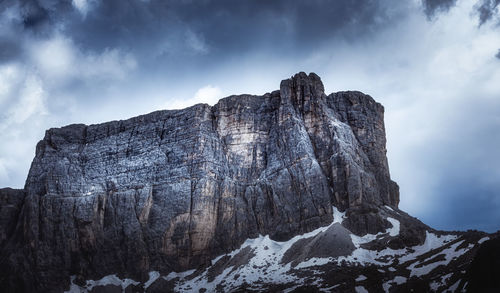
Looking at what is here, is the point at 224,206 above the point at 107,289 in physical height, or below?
above

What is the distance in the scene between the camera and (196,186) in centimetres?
10412

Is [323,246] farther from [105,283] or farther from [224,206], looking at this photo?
[105,283]

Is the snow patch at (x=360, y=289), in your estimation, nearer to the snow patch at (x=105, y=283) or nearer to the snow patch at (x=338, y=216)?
the snow patch at (x=338, y=216)

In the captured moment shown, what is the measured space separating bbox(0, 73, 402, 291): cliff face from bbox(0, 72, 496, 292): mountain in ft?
0.97

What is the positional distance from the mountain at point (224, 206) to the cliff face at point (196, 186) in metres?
0.29

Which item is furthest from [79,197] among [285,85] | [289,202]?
[285,85]

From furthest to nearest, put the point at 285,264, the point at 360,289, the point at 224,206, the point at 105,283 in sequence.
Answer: the point at 224,206 < the point at 105,283 < the point at 285,264 < the point at 360,289

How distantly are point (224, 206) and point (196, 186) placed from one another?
7750 millimetres

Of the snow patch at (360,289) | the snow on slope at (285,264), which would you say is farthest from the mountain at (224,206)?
the snow patch at (360,289)

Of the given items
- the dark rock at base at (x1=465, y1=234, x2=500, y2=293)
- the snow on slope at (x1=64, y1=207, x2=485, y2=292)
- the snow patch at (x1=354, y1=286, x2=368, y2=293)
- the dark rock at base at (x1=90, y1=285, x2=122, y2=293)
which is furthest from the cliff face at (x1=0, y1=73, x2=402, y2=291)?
the dark rock at base at (x1=465, y1=234, x2=500, y2=293)

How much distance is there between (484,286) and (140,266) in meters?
75.5

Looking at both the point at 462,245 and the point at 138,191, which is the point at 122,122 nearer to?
the point at 138,191

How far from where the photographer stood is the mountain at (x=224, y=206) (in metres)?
86.2

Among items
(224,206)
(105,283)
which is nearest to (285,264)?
(224,206)
